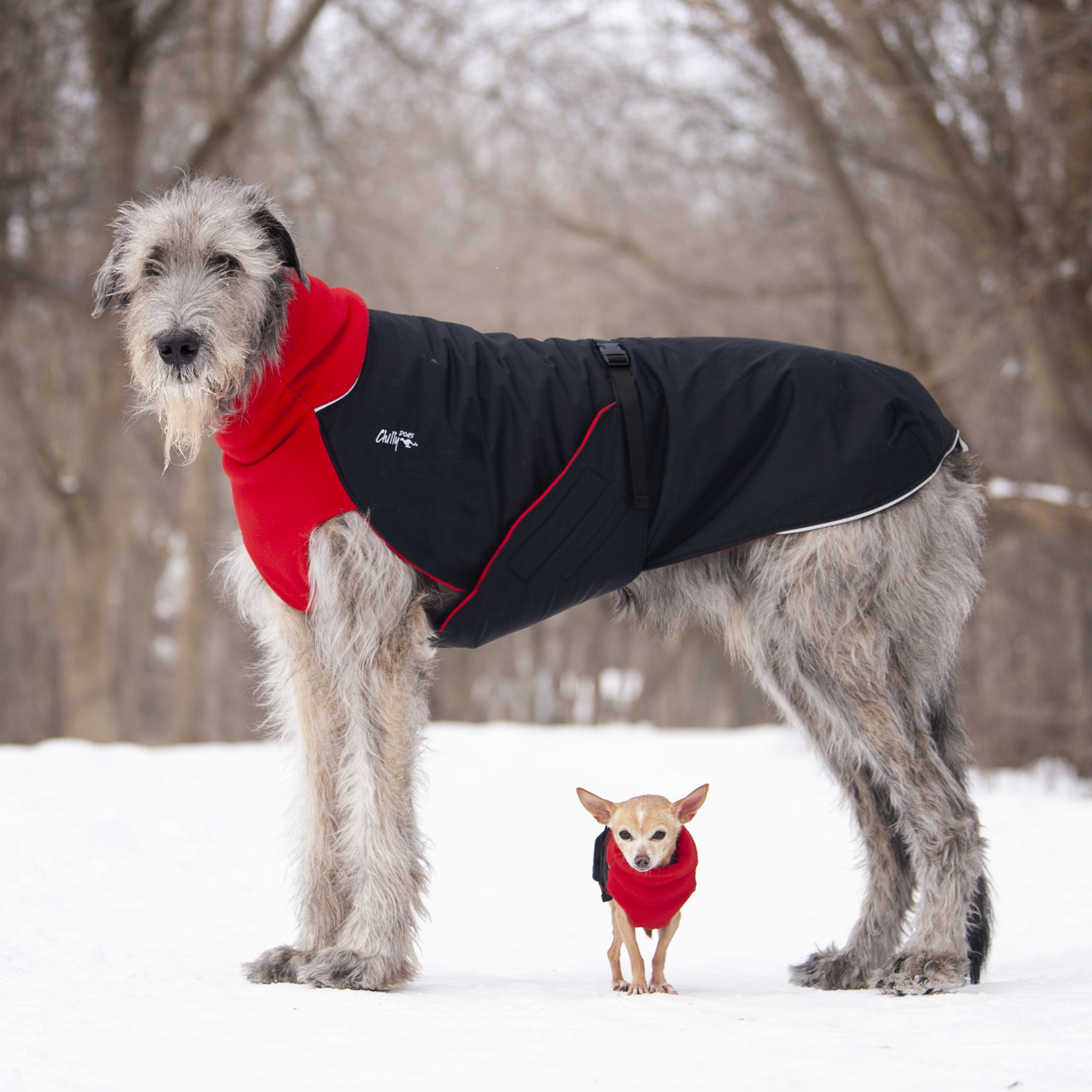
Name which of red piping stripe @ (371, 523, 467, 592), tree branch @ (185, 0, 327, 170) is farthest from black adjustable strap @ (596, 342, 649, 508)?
tree branch @ (185, 0, 327, 170)

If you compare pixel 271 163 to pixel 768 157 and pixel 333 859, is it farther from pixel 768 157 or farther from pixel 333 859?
pixel 333 859

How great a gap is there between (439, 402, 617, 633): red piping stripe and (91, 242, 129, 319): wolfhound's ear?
1452mm

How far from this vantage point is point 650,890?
335 cm

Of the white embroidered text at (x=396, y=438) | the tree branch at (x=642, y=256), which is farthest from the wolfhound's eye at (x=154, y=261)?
the tree branch at (x=642, y=256)

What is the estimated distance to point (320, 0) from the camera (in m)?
12.0

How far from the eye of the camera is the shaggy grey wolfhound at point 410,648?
11.2 feet

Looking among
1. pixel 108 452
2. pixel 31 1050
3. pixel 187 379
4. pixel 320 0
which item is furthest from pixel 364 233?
pixel 31 1050

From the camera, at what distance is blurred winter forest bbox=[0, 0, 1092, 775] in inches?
350

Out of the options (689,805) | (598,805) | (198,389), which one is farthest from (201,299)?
(689,805)

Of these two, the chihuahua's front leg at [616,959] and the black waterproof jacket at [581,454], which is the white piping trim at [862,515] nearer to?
the black waterproof jacket at [581,454]

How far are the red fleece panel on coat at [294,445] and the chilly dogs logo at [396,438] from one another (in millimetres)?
169

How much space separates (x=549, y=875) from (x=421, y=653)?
2.60 metres

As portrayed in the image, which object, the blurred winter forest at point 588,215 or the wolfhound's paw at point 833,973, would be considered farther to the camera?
the blurred winter forest at point 588,215

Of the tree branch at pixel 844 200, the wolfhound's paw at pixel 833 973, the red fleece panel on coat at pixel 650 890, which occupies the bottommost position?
the wolfhound's paw at pixel 833 973
